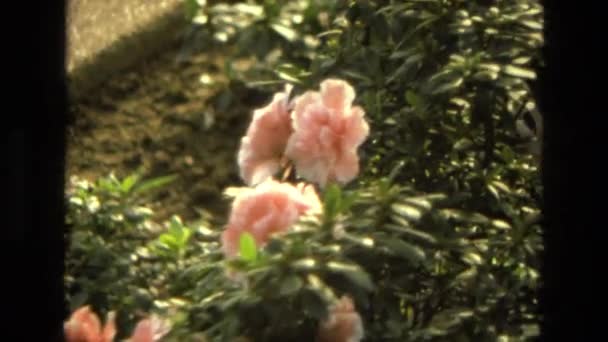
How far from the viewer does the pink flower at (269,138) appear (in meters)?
3.23

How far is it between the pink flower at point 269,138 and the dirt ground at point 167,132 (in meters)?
1.90

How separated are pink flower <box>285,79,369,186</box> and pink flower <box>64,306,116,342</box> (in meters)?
0.54

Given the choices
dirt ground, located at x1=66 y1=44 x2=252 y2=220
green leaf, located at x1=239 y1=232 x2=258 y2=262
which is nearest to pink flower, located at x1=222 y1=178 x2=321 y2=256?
green leaf, located at x1=239 y1=232 x2=258 y2=262

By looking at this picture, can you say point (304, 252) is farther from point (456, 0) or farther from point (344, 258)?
point (456, 0)

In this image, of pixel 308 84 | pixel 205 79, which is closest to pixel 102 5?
pixel 205 79

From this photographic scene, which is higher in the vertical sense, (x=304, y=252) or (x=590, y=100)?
(x=590, y=100)

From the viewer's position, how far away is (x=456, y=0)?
3387 mm

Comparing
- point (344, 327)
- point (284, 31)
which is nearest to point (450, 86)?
→ point (284, 31)

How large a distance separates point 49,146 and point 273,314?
1.65 ft

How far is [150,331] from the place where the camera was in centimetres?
299

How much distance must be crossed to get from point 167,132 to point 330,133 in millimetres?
2502

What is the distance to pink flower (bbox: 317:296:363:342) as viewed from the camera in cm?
280

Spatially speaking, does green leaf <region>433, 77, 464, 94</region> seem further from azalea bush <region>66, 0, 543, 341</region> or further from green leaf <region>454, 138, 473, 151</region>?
green leaf <region>454, 138, 473, 151</region>

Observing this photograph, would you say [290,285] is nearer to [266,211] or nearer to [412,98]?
[266,211]
